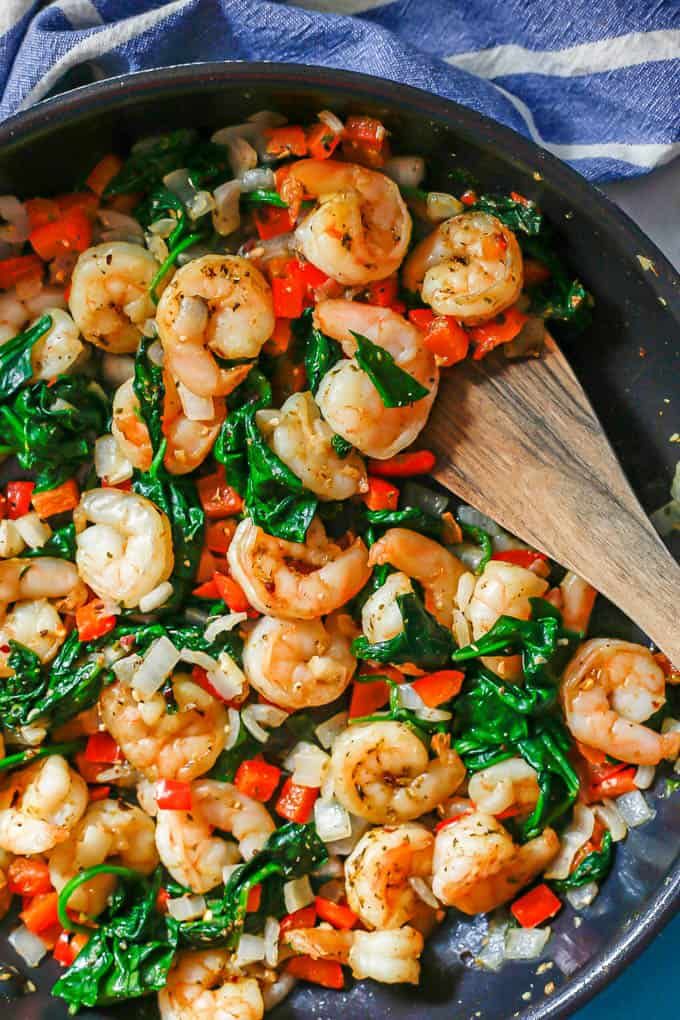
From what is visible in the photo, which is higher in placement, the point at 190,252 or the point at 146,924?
the point at 190,252

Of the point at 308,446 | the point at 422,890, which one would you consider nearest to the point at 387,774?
the point at 422,890

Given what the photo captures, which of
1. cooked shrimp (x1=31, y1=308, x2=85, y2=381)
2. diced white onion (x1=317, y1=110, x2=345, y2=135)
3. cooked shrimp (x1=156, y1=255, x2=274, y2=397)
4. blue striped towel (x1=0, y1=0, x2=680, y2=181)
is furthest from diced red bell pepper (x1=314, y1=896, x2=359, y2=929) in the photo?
blue striped towel (x1=0, y1=0, x2=680, y2=181)

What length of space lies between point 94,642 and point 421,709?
1.10m

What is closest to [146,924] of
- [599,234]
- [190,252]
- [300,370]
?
[300,370]

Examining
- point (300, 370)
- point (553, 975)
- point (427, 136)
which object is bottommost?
point (553, 975)

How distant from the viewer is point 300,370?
407 centimetres

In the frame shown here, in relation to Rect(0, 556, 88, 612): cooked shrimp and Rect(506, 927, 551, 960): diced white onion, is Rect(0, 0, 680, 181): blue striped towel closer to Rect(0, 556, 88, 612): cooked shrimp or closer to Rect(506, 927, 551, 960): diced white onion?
Rect(0, 556, 88, 612): cooked shrimp

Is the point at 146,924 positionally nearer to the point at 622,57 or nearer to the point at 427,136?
the point at 427,136

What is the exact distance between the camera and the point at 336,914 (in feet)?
13.8

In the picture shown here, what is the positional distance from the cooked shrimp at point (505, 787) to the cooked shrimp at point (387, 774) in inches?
4.3

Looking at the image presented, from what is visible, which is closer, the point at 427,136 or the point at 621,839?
the point at 427,136

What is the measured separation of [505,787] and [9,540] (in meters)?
1.79

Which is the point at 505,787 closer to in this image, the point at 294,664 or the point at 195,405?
the point at 294,664

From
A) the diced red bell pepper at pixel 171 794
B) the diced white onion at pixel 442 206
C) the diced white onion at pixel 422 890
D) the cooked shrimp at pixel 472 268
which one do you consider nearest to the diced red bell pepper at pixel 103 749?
the diced red bell pepper at pixel 171 794
